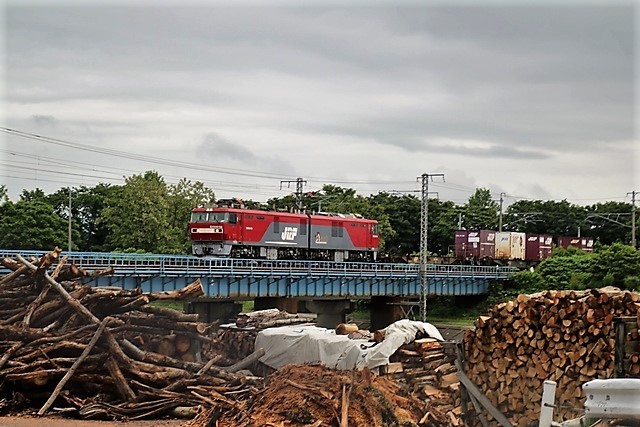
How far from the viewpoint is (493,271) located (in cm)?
2680

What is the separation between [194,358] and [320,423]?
3202 millimetres

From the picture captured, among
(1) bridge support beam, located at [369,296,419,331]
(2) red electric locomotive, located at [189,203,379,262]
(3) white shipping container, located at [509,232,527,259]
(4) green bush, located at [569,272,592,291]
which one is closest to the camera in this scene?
(2) red electric locomotive, located at [189,203,379,262]

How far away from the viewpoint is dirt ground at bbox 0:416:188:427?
855cm

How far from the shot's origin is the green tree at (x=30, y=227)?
21.6m

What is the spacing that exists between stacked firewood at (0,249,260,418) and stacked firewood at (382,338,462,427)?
183 cm

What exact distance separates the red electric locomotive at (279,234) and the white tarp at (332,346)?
10.1 meters

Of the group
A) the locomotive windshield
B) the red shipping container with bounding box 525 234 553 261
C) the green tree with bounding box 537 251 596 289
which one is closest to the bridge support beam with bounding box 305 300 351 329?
the locomotive windshield

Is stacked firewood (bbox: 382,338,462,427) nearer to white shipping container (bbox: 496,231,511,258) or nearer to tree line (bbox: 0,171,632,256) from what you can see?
tree line (bbox: 0,171,632,256)

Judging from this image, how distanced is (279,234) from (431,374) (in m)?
13.8

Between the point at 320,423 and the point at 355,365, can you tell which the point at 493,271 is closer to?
the point at 355,365

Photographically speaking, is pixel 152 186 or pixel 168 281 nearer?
pixel 168 281

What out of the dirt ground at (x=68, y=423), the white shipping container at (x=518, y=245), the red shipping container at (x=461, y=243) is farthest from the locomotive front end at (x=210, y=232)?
the white shipping container at (x=518, y=245)

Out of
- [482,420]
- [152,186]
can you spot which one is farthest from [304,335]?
[152,186]

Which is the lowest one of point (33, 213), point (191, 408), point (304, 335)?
point (191, 408)
